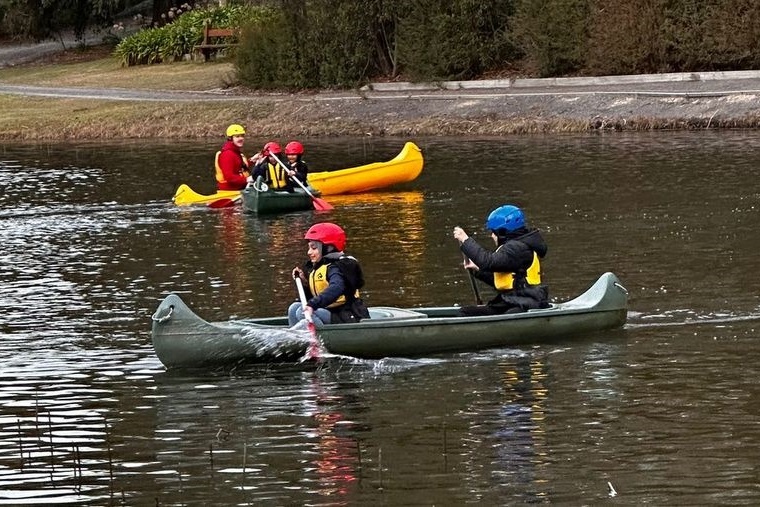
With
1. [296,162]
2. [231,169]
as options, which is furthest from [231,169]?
[296,162]

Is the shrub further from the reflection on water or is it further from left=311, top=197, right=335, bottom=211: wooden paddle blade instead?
the reflection on water

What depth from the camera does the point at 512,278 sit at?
608 inches

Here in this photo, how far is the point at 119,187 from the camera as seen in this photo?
30.9 meters

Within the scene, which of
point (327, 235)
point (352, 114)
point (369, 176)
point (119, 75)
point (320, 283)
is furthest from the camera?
point (119, 75)

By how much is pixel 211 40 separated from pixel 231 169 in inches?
1092

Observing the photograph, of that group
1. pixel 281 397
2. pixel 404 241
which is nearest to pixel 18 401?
pixel 281 397

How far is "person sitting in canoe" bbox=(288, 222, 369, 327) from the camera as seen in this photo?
14875mm

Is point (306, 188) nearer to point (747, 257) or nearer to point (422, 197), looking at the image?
point (422, 197)

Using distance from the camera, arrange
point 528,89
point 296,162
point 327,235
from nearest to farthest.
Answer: point 327,235, point 296,162, point 528,89

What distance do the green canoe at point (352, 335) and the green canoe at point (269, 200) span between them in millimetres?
11392

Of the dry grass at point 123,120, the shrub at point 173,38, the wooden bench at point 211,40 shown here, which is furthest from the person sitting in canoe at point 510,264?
the shrub at point 173,38

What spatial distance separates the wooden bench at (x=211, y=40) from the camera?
53938 mm

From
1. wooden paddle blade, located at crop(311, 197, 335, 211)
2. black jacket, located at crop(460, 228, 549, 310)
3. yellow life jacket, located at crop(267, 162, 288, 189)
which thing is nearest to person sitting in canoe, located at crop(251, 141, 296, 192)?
yellow life jacket, located at crop(267, 162, 288, 189)

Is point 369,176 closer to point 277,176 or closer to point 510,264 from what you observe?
point 277,176
